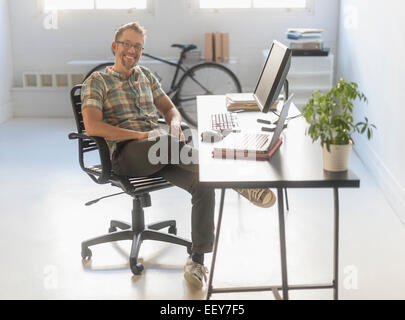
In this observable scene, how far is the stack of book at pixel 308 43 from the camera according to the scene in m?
5.90

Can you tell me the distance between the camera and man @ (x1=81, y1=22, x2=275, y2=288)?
9.29 feet

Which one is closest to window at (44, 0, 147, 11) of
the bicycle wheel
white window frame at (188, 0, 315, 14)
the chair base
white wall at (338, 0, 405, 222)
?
white window frame at (188, 0, 315, 14)

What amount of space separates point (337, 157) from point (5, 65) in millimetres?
5072

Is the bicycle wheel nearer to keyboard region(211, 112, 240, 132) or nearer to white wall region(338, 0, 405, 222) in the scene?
white wall region(338, 0, 405, 222)

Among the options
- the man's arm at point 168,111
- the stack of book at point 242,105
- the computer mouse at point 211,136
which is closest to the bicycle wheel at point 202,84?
the stack of book at point 242,105

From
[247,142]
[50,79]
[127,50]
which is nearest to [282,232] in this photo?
[247,142]

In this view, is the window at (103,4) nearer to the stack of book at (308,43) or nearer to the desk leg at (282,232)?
the stack of book at (308,43)

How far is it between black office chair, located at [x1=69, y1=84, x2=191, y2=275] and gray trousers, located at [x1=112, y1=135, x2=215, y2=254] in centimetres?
6

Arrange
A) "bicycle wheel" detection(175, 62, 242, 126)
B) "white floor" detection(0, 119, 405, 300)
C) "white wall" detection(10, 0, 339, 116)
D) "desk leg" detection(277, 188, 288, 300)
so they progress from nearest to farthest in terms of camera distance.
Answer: "desk leg" detection(277, 188, 288, 300) → "white floor" detection(0, 119, 405, 300) → "bicycle wheel" detection(175, 62, 242, 126) → "white wall" detection(10, 0, 339, 116)

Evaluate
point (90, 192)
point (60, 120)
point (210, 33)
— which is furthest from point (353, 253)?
point (60, 120)

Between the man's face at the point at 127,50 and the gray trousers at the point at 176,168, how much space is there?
1.29ft

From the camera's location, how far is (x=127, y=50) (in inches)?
123

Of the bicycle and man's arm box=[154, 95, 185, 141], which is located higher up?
man's arm box=[154, 95, 185, 141]
